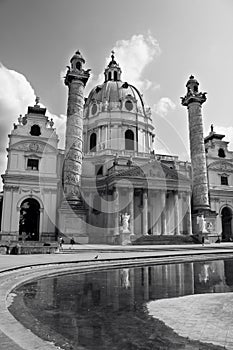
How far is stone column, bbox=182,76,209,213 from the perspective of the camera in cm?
4219

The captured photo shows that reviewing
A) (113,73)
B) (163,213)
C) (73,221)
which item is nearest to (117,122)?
(113,73)

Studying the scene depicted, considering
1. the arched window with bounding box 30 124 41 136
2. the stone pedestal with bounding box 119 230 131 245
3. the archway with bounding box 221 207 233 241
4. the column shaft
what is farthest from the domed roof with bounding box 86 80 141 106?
the stone pedestal with bounding box 119 230 131 245

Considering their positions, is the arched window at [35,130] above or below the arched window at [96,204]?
above

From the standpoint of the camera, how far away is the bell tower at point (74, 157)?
108 feet

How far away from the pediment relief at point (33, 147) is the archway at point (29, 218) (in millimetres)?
6790

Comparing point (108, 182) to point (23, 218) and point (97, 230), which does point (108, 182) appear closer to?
point (97, 230)

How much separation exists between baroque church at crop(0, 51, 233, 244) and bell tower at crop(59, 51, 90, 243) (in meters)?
0.10

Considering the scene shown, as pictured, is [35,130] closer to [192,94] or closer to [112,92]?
[112,92]

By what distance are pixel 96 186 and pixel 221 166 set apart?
23397mm

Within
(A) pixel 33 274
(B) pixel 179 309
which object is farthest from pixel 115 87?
(B) pixel 179 309

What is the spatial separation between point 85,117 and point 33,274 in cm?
4832

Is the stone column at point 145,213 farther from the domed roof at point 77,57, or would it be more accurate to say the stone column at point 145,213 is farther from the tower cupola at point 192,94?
the domed roof at point 77,57

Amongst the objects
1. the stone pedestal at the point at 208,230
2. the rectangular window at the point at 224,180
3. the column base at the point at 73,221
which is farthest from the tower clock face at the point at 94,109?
the column base at the point at 73,221

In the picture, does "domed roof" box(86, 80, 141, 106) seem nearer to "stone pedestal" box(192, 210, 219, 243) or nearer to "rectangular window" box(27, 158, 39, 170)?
"rectangular window" box(27, 158, 39, 170)
